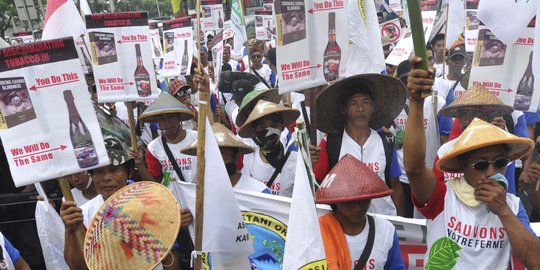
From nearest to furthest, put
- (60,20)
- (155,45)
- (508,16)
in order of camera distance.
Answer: (508,16) → (60,20) → (155,45)

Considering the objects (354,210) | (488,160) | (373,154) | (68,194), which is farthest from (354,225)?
(68,194)

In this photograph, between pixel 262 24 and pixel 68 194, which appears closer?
pixel 68 194

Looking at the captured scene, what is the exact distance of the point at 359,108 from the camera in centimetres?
361

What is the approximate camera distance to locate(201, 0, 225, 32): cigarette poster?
1059 cm

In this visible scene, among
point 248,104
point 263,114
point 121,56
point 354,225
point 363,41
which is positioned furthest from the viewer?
point 248,104

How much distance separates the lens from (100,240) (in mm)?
2408

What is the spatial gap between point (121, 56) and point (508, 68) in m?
3.24

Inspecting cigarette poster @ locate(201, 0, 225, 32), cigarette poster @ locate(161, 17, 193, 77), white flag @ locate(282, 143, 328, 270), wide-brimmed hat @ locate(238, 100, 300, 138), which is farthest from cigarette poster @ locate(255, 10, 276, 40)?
white flag @ locate(282, 143, 328, 270)

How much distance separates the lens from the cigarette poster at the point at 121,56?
14.0 ft

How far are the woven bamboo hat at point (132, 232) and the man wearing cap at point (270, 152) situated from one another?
1.60m

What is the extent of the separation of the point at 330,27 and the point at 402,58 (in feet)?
7.37

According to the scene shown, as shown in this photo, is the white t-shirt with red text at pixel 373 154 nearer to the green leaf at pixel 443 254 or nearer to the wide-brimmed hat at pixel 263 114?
the wide-brimmed hat at pixel 263 114

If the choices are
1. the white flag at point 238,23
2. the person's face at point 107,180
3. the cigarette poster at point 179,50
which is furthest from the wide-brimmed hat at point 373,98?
the white flag at point 238,23

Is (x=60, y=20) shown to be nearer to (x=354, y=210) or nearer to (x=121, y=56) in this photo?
(x=121, y=56)
